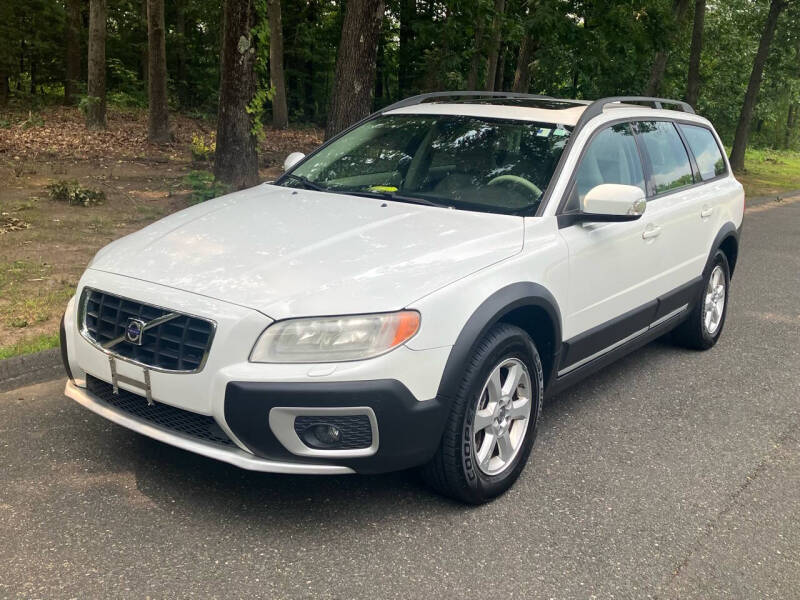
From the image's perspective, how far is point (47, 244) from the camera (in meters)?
7.86

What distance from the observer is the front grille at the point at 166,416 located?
318 centimetres

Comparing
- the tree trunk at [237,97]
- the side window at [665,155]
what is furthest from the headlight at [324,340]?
the tree trunk at [237,97]

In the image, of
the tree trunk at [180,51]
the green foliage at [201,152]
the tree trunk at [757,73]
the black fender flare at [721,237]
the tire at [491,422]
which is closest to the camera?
the tire at [491,422]

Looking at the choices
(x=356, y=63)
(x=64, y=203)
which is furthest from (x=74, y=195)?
(x=356, y=63)

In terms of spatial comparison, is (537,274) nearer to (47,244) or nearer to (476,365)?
(476,365)

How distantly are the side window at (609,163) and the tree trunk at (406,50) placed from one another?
24928 millimetres

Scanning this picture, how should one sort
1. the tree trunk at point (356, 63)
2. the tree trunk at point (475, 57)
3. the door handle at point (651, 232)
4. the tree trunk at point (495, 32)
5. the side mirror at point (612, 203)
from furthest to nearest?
the tree trunk at point (475, 57) < the tree trunk at point (495, 32) < the tree trunk at point (356, 63) < the door handle at point (651, 232) < the side mirror at point (612, 203)

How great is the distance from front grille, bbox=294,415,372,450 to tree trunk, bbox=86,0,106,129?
47.6 feet

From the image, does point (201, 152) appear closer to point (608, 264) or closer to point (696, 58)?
point (608, 264)

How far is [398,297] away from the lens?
123 inches

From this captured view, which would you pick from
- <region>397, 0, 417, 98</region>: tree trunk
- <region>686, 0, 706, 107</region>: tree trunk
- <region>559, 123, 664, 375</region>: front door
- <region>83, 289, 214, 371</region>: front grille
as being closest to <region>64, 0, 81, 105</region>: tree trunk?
<region>397, 0, 417, 98</region>: tree trunk

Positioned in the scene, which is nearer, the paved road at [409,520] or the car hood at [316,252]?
the paved road at [409,520]

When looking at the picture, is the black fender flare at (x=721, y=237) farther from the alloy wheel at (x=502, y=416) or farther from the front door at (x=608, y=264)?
the alloy wheel at (x=502, y=416)

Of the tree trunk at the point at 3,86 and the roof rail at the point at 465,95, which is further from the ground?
the roof rail at the point at 465,95
